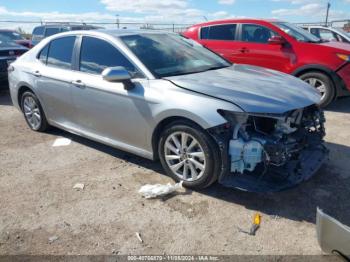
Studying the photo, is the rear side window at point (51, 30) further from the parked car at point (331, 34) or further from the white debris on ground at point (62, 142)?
the white debris on ground at point (62, 142)

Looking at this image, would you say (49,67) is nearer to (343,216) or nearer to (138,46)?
(138,46)

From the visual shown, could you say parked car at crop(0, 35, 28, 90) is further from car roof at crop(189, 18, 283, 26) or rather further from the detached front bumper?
the detached front bumper

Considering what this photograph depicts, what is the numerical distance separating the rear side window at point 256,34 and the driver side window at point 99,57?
4.23 meters

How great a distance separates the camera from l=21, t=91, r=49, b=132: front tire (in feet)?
18.0

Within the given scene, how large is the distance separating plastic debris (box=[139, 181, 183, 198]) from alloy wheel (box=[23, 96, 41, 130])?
266 cm

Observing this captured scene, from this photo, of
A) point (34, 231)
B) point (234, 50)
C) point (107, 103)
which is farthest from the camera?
point (234, 50)

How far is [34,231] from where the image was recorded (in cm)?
319

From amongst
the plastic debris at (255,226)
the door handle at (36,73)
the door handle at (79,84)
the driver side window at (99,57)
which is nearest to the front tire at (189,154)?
the plastic debris at (255,226)

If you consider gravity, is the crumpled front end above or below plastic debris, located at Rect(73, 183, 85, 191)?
above

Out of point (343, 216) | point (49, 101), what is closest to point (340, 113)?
point (343, 216)

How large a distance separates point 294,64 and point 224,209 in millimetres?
4583

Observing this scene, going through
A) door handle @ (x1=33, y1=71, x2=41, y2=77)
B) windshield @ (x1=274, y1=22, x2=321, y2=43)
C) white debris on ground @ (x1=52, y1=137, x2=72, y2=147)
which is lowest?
white debris on ground @ (x1=52, y1=137, x2=72, y2=147)

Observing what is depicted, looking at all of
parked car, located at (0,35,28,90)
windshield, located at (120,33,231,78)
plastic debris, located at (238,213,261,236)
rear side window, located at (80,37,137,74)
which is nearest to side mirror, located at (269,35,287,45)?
windshield, located at (120,33,231,78)

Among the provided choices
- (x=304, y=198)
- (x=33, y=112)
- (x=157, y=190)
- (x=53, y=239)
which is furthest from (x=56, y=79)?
(x=304, y=198)
